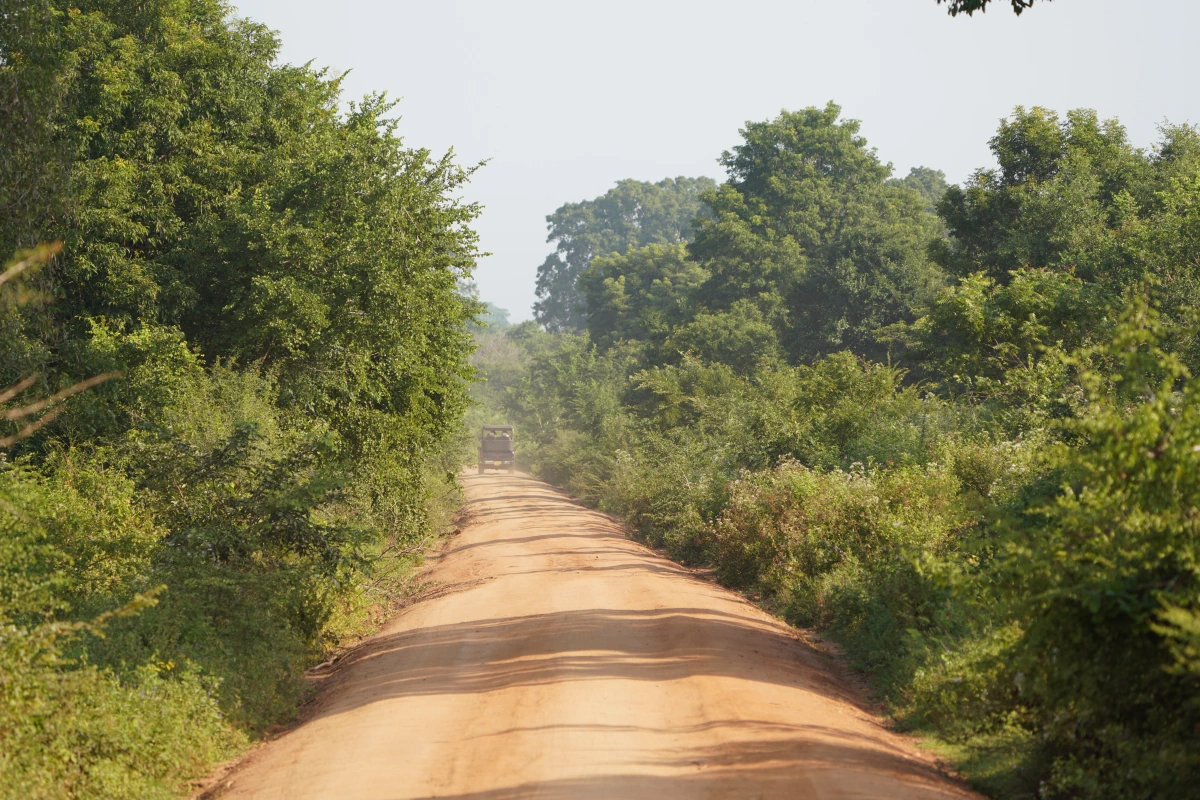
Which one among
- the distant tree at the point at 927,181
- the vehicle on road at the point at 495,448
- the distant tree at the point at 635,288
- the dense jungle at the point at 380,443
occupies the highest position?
the distant tree at the point at 927,181

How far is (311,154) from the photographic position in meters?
21.6

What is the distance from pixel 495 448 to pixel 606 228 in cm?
6172

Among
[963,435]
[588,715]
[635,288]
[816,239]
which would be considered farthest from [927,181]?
[588,715]

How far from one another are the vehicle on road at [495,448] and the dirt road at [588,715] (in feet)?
166

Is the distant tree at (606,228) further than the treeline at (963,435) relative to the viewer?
Yes

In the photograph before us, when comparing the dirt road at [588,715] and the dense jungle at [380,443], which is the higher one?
the dense jungle at [380,443]

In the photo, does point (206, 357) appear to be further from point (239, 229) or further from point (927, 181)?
point (927, 181)

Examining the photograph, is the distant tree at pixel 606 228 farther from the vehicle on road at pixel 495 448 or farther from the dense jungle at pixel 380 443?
the dense jungle at pixel 380 443

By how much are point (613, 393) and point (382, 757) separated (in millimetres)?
46332

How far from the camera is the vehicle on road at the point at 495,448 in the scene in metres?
68.8

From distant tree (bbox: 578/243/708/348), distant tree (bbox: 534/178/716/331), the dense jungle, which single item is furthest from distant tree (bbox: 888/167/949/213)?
the dense jungle

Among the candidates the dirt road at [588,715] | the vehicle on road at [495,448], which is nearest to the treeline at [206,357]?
the dirt road at [588,715]

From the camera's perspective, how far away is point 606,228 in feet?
413

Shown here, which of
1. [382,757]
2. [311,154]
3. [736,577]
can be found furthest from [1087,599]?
[311,154]
